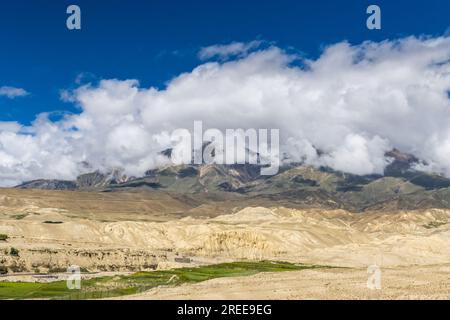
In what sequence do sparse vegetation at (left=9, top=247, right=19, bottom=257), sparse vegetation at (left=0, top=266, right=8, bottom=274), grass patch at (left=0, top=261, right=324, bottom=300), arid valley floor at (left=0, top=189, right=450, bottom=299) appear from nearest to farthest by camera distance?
arid valley floor at (left=0, top=189, right=450, bottom=299) < grass patch at (left=0, top=261, right=324, bottom=300) < sparse vegetation at (left=0, top=266, right=8, bottom=274) < sparse vegetation at (left=9, top=247, right=19, bottom=257)

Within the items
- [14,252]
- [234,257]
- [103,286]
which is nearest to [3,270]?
[14,252]

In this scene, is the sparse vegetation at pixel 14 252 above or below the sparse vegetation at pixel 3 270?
above

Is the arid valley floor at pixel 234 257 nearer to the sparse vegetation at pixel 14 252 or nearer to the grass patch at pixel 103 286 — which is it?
the sparse vegetation at pixel 14 252

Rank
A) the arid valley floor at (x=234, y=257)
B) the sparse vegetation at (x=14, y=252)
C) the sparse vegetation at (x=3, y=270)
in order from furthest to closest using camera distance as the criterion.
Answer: the sparse vegetation at (x=14, y=252), the sparse vegetation at (x=3, y=270), the arid valley floor at (x=234, y=257)

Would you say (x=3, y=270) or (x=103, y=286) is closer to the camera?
(x=103, y=286)

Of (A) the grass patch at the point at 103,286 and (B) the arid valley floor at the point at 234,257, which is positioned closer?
(B) the arid valley floor at the point at 234,257

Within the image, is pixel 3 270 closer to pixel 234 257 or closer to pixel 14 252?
pixel 14 252

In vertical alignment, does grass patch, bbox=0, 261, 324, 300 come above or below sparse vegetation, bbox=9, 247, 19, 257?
below

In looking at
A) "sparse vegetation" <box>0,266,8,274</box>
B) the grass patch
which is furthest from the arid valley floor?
the grass patch

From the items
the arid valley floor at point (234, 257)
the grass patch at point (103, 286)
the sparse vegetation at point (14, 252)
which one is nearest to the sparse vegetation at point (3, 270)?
the arid valley floor at point (234, 257)

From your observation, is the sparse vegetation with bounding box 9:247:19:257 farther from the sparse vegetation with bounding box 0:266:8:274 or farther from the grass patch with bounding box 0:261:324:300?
the grass patch with bounding box 0:261:324:300

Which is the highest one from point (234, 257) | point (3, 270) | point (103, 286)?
point (3, 270)

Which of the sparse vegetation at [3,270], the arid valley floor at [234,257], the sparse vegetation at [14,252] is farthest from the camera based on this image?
the sparse vegetation at [14,252]
